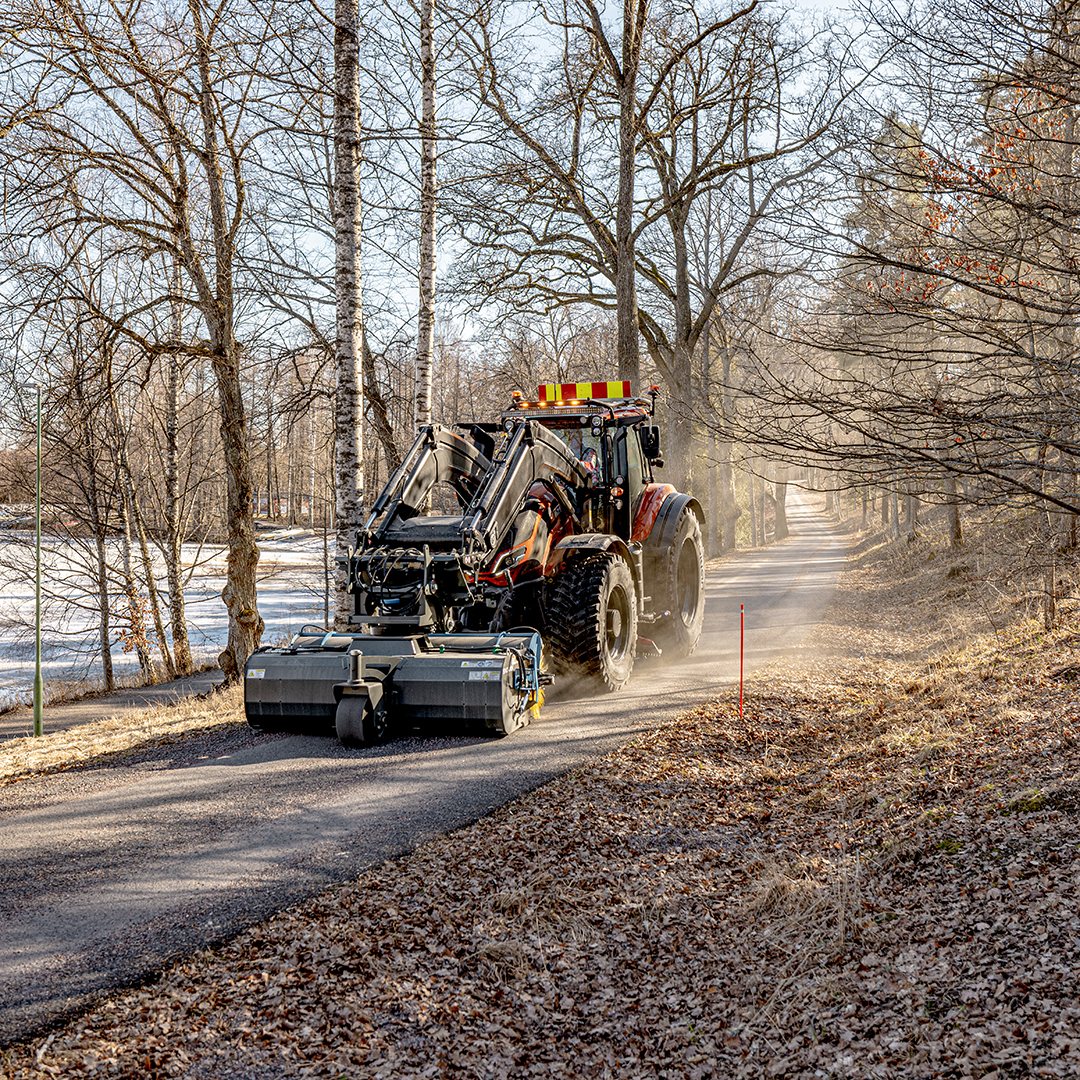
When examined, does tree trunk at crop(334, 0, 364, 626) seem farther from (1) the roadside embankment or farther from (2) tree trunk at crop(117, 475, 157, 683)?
(2) tree trunk at crop(117, 475, 157, 683)

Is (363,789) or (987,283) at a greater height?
(987,283)

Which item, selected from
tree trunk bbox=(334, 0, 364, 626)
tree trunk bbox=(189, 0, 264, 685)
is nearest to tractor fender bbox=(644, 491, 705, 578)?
tree trunk bbox=(334, 0, 364, 626)

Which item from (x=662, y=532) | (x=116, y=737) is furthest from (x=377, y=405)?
(x=116, y=737)

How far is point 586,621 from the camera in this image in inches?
340

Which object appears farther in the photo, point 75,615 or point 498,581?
point 75,615

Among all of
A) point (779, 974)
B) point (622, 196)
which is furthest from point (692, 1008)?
point (622, 196)

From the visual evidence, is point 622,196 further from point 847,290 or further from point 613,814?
point 613,814

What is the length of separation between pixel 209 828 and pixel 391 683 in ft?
6.74

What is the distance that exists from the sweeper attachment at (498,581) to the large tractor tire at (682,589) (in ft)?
0.12

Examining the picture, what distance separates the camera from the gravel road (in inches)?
158

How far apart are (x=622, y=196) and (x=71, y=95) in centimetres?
→ 925

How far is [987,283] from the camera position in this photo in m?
5.59

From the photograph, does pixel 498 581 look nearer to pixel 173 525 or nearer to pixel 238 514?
pixel 238 514

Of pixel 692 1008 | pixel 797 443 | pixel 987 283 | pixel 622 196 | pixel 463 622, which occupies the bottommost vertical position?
pixel 692 1008
